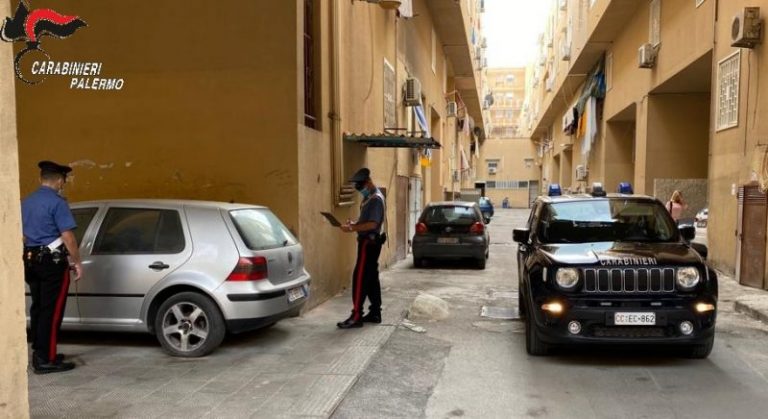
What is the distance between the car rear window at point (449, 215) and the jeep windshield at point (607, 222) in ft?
20.6

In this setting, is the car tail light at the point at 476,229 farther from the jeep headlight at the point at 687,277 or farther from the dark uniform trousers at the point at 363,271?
the jeep headlight at the point at 687,277

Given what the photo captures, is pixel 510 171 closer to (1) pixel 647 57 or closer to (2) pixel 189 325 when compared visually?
(1) pixel 647 57

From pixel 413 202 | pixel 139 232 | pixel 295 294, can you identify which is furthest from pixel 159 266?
pixel 413 202

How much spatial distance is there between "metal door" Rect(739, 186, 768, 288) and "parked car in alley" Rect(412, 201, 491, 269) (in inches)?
199

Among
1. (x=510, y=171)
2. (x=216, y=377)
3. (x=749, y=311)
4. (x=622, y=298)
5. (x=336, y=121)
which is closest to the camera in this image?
(x=216, y=377)

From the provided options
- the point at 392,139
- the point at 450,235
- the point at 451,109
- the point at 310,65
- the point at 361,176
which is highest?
the point at 451,109

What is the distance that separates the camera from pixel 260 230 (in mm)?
6184

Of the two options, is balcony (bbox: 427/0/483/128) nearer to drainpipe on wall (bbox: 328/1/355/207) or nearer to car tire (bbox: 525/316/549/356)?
drainpipe on wall (bbox: 328/1/355/207)

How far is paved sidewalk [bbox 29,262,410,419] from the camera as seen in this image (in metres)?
4.40

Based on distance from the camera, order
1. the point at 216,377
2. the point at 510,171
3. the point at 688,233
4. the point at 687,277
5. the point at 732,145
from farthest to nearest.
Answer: the point at 510,171, the point at 732,145, the point at 688,233, the point at 687,277, the point at 216,377

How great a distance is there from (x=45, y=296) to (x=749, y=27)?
440 inches

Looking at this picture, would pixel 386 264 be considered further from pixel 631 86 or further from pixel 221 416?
pixel 631 86

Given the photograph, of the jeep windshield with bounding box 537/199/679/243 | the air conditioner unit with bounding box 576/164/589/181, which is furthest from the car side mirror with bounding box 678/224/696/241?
the air conditioner unit with bounding box 576/164/589/181

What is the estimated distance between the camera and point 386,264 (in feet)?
44.1
